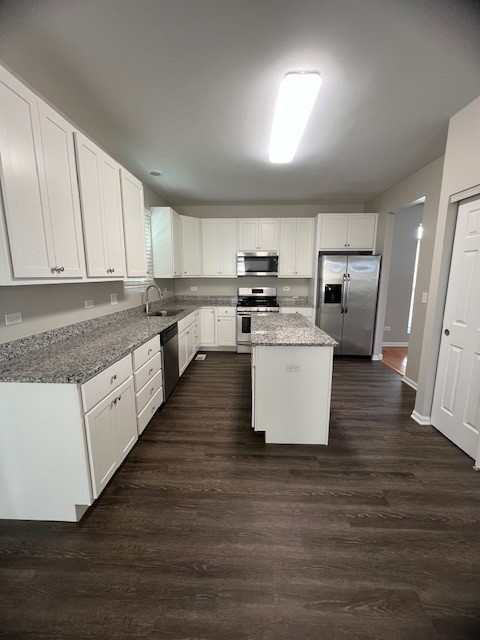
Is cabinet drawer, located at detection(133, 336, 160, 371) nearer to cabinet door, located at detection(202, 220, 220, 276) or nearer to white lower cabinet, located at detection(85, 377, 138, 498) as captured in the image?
white lower cabinet, located at detection(85, 377, 138, 498)

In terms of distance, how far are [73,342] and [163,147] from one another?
2.24 meters

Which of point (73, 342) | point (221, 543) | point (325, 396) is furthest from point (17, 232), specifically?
point (325, 396)

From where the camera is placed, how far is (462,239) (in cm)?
218

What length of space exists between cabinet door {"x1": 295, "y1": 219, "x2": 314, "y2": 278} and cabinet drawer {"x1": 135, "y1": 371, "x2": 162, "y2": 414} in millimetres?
3350

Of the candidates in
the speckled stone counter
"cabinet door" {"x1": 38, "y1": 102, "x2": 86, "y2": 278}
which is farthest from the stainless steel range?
"cabinet door" {"x1": 38, "y1": 102, "x2": 86, "y2": 278}

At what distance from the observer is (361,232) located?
14.6 ft

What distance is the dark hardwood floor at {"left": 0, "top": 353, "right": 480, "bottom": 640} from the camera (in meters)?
1.08

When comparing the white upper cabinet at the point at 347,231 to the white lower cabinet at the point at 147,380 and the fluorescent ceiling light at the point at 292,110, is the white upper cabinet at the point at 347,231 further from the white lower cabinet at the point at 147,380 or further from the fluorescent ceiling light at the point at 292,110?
the white lower cabinet at the point at 147,380

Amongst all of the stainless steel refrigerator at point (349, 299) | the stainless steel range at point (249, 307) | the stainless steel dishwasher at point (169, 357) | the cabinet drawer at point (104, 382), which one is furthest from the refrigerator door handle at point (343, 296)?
the cabinet drawer at point (104, 382)

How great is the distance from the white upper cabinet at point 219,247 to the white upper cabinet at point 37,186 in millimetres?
3050

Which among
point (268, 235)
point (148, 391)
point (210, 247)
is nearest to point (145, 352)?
point (148, 391)

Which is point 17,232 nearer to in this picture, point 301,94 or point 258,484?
point 301,94

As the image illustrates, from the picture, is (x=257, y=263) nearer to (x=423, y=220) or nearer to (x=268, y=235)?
(x=268, y=235)

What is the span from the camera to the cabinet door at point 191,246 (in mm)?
4594
